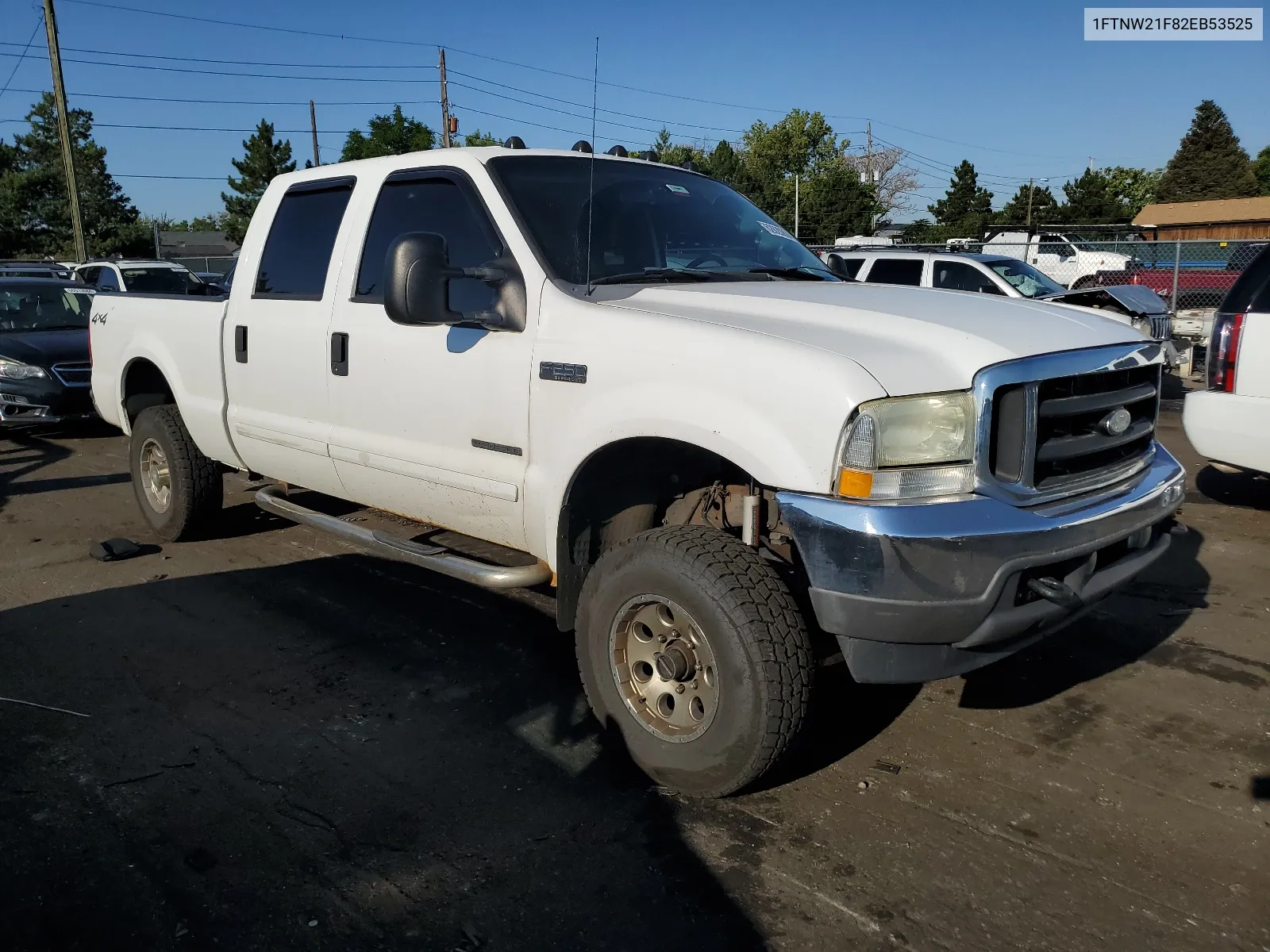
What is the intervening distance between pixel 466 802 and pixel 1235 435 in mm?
4978

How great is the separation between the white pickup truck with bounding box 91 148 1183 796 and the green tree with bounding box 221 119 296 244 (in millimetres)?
55318

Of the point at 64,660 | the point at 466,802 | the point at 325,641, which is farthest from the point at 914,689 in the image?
the point at 64,660

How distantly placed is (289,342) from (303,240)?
546mm

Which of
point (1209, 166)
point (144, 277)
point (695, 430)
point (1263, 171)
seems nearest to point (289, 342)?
point (695, 430)

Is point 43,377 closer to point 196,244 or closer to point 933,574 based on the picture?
point 933,574

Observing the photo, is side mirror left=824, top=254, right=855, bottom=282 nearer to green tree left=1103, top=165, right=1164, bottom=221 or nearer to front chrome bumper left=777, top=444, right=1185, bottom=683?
front chrome bumper left=777, top=444, right=1185, bottom=683

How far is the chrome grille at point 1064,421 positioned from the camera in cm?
291

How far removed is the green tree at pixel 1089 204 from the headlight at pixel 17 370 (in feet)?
181

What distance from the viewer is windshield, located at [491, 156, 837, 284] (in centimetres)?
393

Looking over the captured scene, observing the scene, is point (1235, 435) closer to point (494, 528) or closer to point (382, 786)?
point (494, 528)

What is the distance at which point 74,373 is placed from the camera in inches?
402

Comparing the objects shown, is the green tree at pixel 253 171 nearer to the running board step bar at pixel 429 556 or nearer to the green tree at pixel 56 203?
the green tree at pixel 56 203

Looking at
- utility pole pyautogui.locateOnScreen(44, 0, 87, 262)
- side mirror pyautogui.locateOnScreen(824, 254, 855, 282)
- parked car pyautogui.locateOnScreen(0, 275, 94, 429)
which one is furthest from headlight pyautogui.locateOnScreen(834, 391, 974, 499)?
utility pole pyautogui.locateOnScreen(44, 0, 87, 262)

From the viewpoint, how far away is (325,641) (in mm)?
4688
